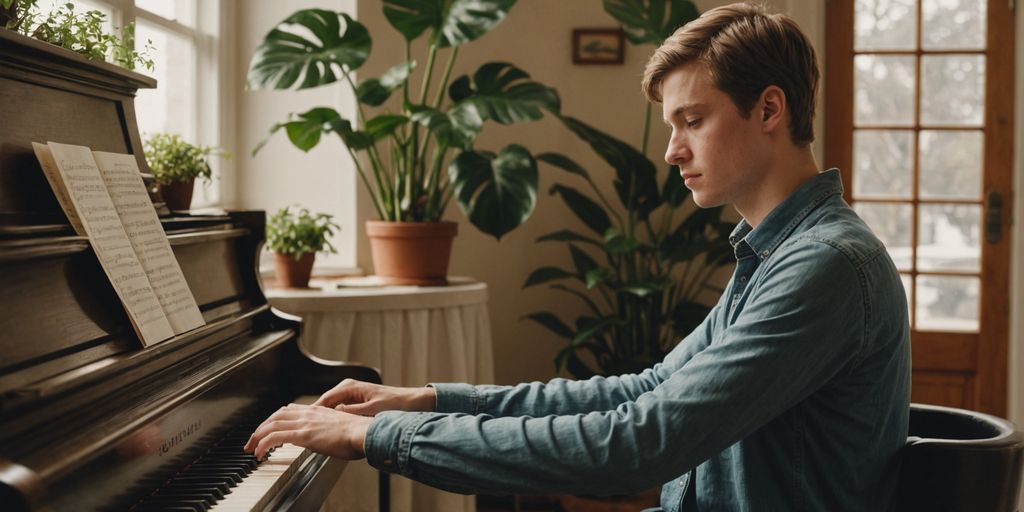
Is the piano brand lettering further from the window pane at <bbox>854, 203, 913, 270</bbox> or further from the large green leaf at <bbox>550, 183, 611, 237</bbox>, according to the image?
the window pane at <bbox>854, 203, 913, 270</bbox>

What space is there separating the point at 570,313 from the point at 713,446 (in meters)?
2.94

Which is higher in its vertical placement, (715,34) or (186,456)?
(715,34)

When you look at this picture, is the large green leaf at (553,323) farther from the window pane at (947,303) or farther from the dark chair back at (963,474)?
the dark chair back at (963,474)

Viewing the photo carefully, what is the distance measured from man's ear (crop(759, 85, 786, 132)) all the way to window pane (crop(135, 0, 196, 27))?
2.39m

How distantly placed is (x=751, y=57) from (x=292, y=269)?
2.08 metres

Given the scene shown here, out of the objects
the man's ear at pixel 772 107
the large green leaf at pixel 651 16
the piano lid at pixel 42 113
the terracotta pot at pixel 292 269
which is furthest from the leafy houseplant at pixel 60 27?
the large green leaf at pixel 651 16

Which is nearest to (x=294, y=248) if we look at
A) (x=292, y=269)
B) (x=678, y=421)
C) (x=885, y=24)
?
(x=292, y=269)

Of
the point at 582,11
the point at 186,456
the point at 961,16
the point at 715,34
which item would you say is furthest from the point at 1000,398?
the point at 186,456

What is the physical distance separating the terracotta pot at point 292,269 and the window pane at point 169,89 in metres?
0.59

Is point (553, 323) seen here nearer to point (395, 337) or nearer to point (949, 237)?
point (395, 337)

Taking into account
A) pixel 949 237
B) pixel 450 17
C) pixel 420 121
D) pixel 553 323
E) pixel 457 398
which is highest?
pixel 450 17

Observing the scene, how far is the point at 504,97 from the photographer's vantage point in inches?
127

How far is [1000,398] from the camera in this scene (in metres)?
4.01

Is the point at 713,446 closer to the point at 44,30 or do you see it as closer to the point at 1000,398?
the point at 44,30
